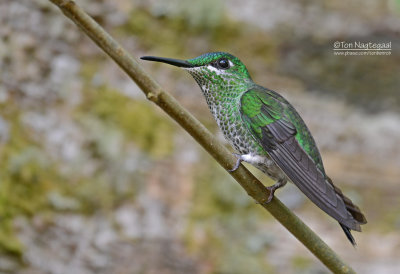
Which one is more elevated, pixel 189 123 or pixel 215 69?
pixel 215 69

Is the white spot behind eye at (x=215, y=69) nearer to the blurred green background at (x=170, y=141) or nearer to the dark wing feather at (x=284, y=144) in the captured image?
the dark wing feather at (x=284, y=144)

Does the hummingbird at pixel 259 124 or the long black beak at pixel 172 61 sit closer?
the long black beak at pixel 172 61

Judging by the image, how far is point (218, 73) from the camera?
1.85m

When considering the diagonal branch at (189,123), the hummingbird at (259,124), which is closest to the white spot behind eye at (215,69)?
the hummingbird at (259,124)

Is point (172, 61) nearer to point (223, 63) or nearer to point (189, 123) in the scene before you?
point (189, 123)

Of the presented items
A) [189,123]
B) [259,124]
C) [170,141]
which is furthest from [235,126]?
[170,141]

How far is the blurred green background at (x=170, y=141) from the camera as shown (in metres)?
4.08

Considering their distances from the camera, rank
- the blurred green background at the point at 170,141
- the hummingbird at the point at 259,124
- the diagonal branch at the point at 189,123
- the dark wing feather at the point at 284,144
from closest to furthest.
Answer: the diagonal branch at the point at 189,123 → the dark wing feather at the point at 284,144 → the hummingbird at the point at 259,124 → the blurred green background at the point at 170,141

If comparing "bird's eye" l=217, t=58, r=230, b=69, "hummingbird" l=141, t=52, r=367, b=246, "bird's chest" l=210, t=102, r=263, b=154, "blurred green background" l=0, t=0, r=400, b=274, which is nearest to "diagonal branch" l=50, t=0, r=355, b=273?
"hummingbird" l=141, t=52, r=367, b=246

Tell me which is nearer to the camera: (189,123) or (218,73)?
(189,123)

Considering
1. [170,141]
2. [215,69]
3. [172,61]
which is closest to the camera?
[172,61]

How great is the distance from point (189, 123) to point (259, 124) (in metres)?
0.49

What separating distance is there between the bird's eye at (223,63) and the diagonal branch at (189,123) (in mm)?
412

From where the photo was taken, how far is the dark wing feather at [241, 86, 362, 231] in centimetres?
171
